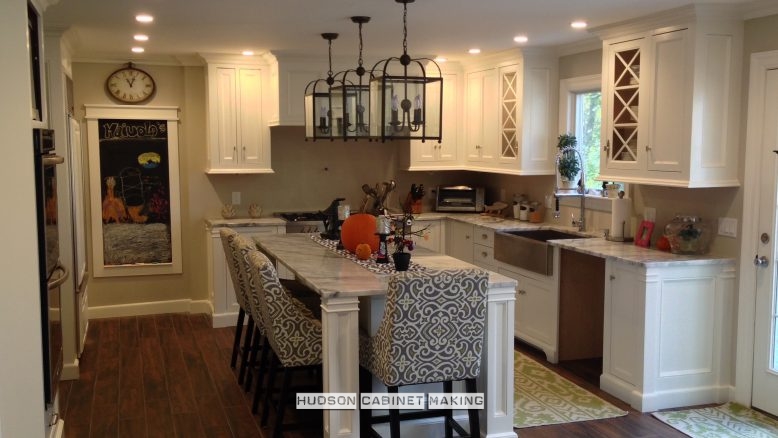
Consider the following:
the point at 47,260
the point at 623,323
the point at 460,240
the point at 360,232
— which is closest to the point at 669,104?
the point at 623,323

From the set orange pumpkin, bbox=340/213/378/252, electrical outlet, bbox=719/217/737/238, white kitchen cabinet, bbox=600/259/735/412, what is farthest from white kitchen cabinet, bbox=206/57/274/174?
electrical outlet, bbox=719/217/737/238

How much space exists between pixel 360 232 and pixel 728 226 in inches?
88.6

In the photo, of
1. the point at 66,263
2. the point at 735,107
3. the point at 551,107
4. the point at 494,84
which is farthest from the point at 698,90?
the point at 66,263

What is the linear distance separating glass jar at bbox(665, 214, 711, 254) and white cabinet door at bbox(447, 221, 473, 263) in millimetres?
2244

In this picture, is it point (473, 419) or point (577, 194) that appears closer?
point (473, 419)

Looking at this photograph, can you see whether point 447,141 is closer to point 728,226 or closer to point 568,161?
point 568,161

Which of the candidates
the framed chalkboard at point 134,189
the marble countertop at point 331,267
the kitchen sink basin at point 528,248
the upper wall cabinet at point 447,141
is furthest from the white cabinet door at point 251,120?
the kitchen sink basin at point 528,248

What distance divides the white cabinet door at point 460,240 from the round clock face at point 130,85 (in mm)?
3068

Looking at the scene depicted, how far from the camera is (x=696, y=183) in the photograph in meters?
4.46

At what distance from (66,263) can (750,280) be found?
4.41 metres

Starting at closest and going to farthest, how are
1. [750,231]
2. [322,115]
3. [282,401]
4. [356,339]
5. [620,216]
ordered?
1. [356,339]
2. [282,401]
3. [750,231]
4. [322,115]
5. [620,216]

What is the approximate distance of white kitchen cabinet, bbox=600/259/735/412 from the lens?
4.52 metres

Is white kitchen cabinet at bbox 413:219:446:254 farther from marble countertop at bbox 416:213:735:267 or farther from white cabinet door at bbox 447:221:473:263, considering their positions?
marble countertop at bbox 416:213:735:267

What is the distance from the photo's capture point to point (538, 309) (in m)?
5.73
